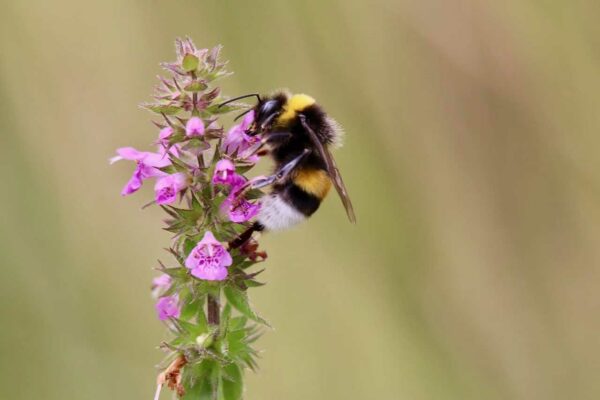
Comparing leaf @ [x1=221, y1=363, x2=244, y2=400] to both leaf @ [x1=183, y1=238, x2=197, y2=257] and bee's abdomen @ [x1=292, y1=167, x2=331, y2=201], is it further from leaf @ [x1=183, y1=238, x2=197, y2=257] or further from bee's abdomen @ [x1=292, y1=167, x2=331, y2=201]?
bee's abdomen @ [x1=292, y1=167, x2=331, y2=201]

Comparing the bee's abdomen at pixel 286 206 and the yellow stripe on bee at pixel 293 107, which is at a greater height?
the yellow stripe on bee at pixel 293 107

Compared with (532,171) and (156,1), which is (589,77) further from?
(156,1)

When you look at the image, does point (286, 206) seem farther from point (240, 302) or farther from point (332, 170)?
point (240, 302)

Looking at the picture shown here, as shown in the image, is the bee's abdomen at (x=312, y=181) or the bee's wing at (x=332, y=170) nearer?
the bee's wing at (x=332, y=170)

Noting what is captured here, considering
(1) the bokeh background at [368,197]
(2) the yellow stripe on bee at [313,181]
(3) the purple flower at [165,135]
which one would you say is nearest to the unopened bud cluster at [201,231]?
(3) the purple flower at [165,135]

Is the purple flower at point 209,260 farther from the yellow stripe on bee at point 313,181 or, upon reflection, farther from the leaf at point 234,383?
the yellow stripe on bee at point 313,181

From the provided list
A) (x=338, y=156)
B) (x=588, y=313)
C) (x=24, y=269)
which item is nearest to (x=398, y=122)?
(x=338, y=156)

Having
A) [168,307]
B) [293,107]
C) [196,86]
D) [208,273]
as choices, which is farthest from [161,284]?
[293,107]

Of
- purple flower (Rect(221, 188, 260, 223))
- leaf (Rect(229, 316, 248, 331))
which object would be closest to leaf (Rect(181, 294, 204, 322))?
leaf (Rect(229, 316, 248, 331))
